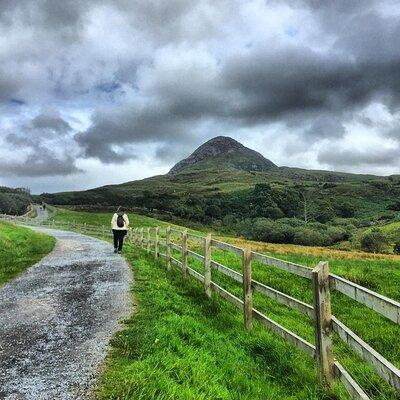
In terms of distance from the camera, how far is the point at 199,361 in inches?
272

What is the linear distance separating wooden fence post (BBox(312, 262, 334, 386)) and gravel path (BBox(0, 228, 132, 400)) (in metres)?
3.27

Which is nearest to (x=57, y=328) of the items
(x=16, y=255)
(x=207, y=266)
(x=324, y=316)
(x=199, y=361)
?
(x=199, y=361)

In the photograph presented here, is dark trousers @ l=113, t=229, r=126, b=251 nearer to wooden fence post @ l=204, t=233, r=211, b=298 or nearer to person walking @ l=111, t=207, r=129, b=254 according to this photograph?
person walking @ l=111, t=207, r=129, b=254

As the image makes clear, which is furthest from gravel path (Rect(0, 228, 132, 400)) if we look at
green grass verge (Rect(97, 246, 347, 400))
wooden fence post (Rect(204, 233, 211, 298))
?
wooden fence post (Rect(204, 233, 211, 298))

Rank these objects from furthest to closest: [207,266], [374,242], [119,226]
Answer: [374,242], [119,226], [207,266]

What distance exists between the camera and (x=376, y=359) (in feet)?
16.1

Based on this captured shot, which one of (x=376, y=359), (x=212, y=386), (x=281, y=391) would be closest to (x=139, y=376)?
(x=212, y=386)

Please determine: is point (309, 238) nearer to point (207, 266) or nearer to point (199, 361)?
point (207, 266)

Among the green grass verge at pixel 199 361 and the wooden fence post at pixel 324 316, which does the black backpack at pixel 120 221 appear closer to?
the green grass verge at pixel 199 361

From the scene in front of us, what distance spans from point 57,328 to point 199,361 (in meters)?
3.48

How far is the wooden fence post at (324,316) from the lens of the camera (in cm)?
626

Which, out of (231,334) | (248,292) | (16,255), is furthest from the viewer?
(16,255)

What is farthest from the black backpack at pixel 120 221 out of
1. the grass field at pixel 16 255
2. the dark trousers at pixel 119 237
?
the grass field at pixel 16 255

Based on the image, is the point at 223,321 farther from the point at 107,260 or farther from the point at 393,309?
the point at 107,260
